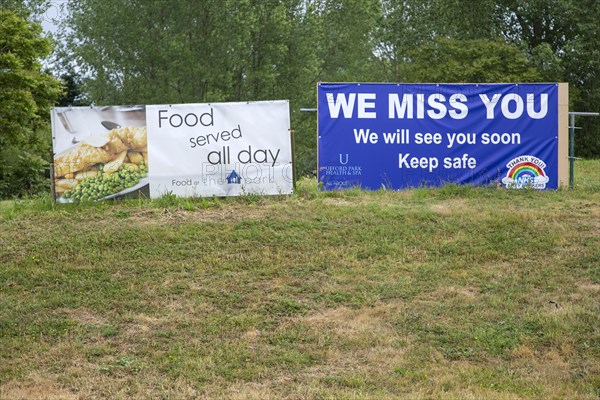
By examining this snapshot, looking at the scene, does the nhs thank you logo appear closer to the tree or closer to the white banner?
the white banner

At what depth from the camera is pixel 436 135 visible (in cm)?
1306

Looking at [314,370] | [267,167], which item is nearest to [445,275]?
[314,370]

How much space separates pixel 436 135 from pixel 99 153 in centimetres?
538

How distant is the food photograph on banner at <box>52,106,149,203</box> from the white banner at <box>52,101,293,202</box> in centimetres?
1

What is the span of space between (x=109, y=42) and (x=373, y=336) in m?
33.8

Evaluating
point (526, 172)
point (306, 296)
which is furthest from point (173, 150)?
point (526, 172)

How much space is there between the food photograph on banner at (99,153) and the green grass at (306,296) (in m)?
0.29

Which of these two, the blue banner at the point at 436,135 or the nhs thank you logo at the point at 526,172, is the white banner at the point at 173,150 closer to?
the blue banner at the point at 436,135

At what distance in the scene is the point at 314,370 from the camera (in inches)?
275

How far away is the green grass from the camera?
6805mm

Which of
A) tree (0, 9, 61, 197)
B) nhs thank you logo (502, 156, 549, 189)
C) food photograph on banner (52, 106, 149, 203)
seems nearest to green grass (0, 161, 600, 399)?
food photograph on banner (52, 106, 149, 203)

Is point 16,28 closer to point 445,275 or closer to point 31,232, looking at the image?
point 31,232

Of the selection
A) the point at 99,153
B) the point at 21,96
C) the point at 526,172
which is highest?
the point at 21,96

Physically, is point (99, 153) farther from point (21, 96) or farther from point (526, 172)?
point (21, 96)
